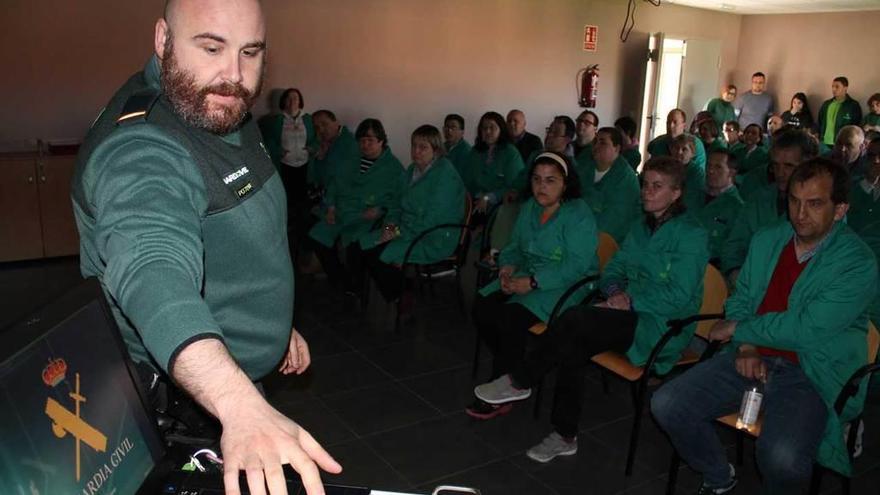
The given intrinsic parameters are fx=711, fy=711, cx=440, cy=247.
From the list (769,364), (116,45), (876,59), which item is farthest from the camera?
(876,59)

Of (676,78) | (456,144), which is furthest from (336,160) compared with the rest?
(676,78)

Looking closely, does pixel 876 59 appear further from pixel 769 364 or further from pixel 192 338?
pixel 192 338

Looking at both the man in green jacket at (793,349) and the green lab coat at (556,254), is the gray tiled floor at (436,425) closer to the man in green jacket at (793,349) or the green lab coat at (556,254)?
the man in green jacket at (793,349)

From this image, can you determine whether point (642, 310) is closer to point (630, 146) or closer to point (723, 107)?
point (630, 146)

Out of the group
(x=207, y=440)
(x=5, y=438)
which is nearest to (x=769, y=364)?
(x=207, y=440)

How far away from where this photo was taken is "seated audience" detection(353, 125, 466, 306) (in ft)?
15.5

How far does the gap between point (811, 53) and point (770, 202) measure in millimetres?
8792

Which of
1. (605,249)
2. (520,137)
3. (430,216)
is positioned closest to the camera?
(605,249)

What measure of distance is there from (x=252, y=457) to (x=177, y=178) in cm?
48

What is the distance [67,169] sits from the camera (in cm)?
588

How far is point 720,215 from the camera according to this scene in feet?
15.1

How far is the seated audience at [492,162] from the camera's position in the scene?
618 centimetres

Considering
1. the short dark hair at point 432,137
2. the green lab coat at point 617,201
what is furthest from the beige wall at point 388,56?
the green lab coat at point 617,201

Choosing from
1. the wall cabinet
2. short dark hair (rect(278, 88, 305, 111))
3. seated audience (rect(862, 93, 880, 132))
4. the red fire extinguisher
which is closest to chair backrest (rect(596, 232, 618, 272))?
short dark hair (rect(278, 88, 305, 111))
